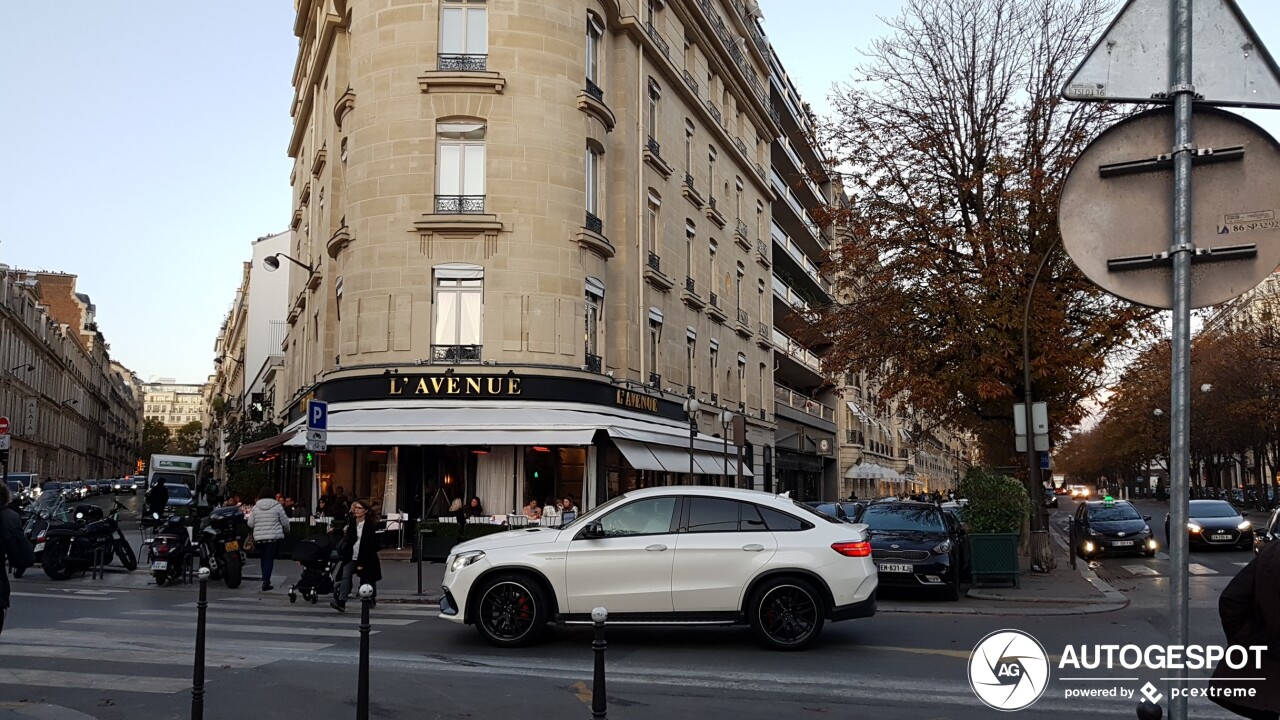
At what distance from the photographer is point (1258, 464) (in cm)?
6100

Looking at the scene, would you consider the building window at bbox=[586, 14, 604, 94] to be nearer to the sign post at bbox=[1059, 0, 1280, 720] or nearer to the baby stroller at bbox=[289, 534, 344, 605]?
the baby stroller at bbox=[289, 534, 344, 605]

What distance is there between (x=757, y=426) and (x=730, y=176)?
35.0 feet

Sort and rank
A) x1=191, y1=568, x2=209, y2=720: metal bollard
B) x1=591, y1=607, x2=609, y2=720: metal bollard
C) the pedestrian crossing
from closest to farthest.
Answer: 1. x1=591, y1=607, x2=609, y2=720: metal bollard
2. x1=191, y1=568, x2=209, y2=720: metal bollard
3. the pedestrian crossing

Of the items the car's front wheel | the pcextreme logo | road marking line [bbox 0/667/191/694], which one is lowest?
road marking line [bbox 0/667/191/694]

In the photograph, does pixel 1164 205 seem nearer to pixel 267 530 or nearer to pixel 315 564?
pixel 315 564

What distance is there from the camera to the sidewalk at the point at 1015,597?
14320mm

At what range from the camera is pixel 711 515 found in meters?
11.0

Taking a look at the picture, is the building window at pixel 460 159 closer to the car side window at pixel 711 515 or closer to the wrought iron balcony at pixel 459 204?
the wrought iron balcony at pixel 459 204

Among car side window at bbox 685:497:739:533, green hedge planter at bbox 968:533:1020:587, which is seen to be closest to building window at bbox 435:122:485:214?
green hedge planter at bbox 968:533:1020:587

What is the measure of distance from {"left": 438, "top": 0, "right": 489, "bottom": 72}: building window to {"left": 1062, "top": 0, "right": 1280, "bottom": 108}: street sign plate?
23.8 m

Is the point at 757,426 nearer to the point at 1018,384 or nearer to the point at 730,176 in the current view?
the point at 730,176

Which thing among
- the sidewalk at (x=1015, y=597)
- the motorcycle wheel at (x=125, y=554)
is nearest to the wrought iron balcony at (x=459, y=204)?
the sidewalk at (x=1015, y=597)

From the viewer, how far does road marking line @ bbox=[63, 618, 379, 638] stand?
11695 millimetres

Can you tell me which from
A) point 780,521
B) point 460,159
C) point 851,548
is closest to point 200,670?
point 780,521
